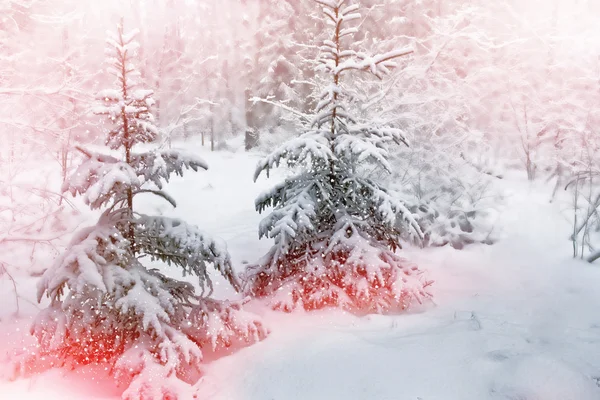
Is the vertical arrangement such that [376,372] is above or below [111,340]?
below

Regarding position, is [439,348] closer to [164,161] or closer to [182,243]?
[182,243]

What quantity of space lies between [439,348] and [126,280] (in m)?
4.16

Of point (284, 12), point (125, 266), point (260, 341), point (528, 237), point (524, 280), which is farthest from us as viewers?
point (284, 12)

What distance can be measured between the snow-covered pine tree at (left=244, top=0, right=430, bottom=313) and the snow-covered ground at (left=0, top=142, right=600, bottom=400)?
0.40 m

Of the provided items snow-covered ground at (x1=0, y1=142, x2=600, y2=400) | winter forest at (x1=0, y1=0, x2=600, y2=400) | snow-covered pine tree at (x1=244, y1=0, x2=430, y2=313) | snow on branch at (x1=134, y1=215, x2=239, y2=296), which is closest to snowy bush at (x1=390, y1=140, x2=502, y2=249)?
winter forest at (x1=0, y1=0, x2=600, y2=400)

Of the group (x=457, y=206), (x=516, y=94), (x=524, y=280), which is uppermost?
(x=516, y=94)

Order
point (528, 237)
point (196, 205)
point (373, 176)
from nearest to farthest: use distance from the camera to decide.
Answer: point (528, 237) < point (373, 176) < point (196, 205)

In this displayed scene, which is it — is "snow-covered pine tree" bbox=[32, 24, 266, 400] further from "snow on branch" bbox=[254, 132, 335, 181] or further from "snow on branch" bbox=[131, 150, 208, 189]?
"snow on branch" bbox=[254, 132, 335, 181]

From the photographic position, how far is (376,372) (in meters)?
5.57

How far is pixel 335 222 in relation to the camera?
7.55m

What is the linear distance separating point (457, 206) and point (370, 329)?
248 inches

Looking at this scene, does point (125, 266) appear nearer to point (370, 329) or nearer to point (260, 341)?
point (260, 341)

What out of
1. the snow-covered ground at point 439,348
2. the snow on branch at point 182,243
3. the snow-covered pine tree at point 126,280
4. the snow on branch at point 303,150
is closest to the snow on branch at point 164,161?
the snow-covered pine tree at point 126,280

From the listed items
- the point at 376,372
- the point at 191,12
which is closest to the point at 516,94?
the point at 376,372
